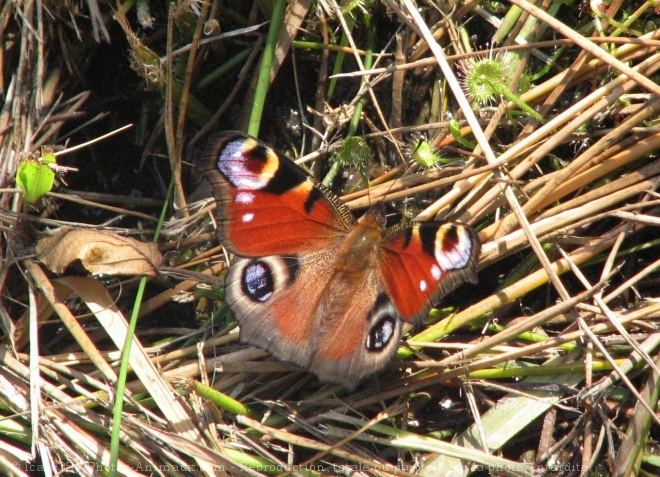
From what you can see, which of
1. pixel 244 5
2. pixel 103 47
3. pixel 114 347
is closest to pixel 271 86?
pixel 244 5

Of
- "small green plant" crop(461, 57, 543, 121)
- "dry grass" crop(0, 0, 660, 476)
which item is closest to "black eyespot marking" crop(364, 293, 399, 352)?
"dry grass" crop(0, 0, 660, 476)

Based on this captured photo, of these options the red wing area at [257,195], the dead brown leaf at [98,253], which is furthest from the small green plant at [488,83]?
the dead brown leaf at [98,253]

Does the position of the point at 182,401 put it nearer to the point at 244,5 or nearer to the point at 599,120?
the point at 244,5

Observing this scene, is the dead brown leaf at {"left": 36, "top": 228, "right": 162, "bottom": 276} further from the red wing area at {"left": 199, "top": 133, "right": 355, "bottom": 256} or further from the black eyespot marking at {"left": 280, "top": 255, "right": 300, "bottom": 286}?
the black eyespot marking at {"left": 280, "top": 255, "right": 300, "bottom": 286}

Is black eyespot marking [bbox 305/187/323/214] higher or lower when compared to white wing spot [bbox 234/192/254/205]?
higher

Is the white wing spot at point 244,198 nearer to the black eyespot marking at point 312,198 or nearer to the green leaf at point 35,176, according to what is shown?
the black eyespot marking at point 312,198

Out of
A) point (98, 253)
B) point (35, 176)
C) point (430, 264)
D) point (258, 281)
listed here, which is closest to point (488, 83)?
point (430, 264)
